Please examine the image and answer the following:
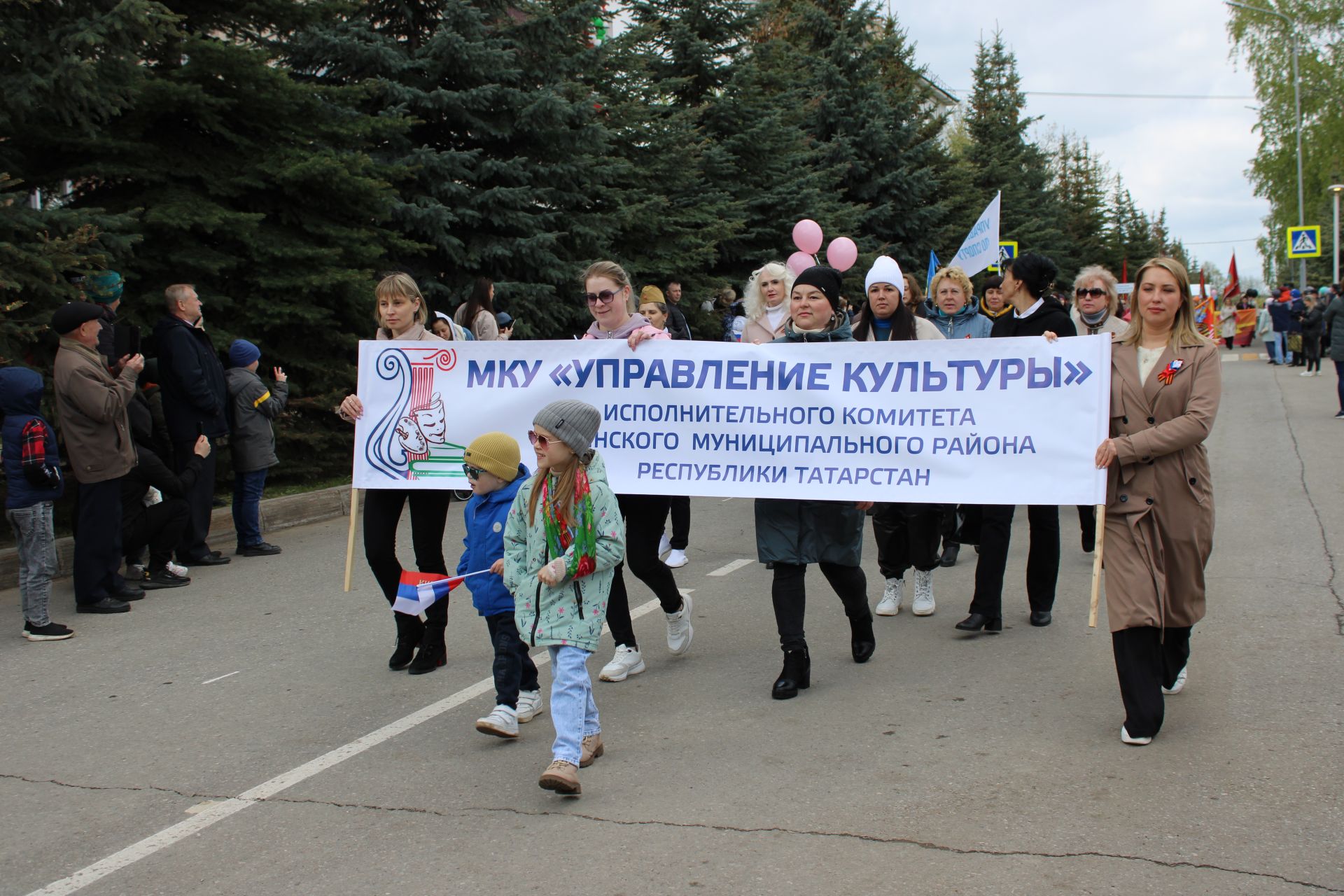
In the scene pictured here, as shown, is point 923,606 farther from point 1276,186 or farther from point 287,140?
point 1276,186

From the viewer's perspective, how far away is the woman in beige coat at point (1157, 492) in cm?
469

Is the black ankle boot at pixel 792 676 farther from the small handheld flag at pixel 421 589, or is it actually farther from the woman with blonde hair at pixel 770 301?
the woman with blonde hair at pixel 770 301

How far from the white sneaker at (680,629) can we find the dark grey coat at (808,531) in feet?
2.44

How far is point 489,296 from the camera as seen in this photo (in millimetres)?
12219

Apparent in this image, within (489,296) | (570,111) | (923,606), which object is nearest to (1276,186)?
(570,111)

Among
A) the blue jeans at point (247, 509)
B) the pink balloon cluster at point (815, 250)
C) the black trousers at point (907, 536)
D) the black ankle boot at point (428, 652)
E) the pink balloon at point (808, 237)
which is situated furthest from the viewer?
the pink balloon at point (808, 237)

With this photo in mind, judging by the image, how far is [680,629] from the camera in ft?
20.6

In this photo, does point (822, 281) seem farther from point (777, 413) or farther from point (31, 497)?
point (31, 497)

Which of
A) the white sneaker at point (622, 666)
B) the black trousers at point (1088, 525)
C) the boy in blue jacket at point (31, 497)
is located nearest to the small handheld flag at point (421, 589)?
the white sneaker at point (622, 666)

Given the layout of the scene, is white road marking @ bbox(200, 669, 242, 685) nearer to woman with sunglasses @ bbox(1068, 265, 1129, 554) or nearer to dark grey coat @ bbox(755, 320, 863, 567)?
dark grey coat @ bbox(755, 320, 863, 567)

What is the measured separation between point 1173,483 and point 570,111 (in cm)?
1182

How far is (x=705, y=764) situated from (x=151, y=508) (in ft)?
18.1

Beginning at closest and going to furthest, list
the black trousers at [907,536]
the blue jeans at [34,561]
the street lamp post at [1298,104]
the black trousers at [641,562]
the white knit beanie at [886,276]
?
the black trousers at [641,562], the white knit beanie at [886,276], the black trousers at [907,536], the blue jeans at [34,561], the street lamp post at [1298,104]

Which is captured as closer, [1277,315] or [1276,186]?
[1277,315]
